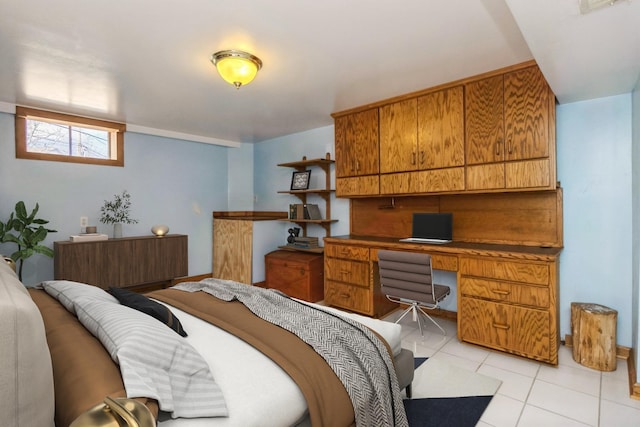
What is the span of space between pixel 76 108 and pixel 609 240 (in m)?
5.48

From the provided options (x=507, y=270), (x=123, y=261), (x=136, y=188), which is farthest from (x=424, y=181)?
(x=136, y=188)

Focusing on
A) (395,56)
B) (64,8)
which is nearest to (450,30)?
(395,56)

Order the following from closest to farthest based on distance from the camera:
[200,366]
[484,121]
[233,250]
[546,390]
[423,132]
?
[200,366] → [546,390] → [484,121] → [423,132] → [233,250]

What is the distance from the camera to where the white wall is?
8.74ft

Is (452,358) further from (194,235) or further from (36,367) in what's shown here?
(194,235)

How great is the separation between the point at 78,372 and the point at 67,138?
4.19m

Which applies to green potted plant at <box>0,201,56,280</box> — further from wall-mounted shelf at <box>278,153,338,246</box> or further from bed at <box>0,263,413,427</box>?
wall-mounted shelf at <box>278,153,338,246</box>

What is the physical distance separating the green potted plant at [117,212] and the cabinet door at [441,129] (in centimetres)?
388

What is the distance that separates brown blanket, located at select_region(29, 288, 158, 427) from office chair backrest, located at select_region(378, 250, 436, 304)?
2305mm

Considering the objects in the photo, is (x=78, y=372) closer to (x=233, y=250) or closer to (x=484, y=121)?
(x=484, y=121)

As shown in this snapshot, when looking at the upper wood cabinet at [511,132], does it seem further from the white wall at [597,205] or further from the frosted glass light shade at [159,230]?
the frosted glass light shade at [159,230]

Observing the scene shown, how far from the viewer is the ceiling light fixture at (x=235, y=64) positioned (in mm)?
2449

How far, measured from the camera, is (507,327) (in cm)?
270

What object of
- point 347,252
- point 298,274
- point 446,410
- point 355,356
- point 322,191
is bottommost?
point 446,410
